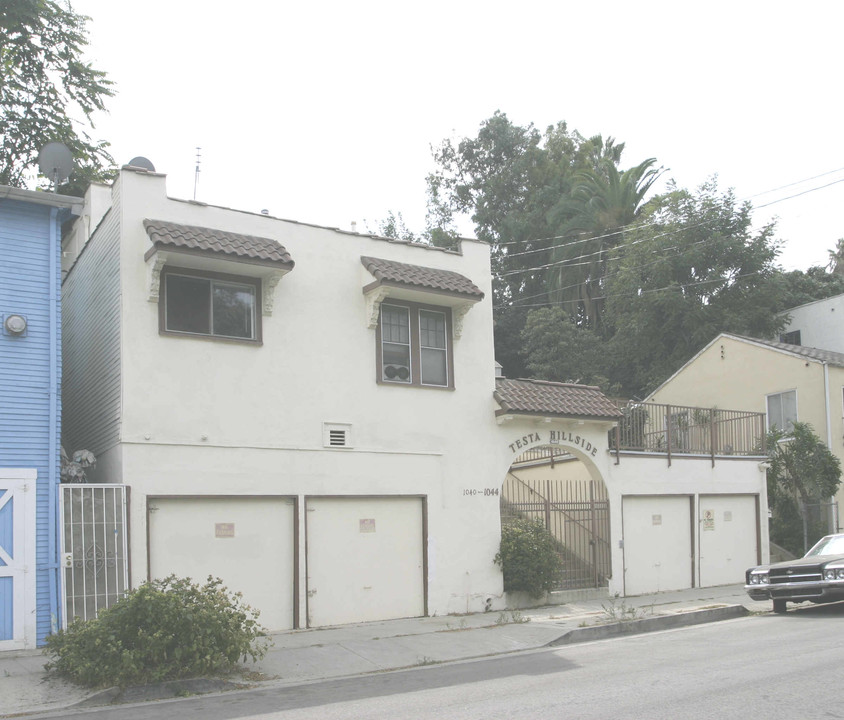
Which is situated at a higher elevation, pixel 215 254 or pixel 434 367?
pixel 215 254

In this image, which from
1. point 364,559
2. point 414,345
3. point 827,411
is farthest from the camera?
point 827,411

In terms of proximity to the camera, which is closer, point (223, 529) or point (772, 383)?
point (223, 529)

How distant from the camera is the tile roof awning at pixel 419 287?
1573cm

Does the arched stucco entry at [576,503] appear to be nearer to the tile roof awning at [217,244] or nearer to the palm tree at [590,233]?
the tile roof awning at [217,244]

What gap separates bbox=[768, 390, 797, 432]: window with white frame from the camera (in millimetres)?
27188

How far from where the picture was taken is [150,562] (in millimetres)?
13227

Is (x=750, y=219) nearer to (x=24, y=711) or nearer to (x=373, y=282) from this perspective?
(x=373, y=282)

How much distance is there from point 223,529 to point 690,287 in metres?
28.0

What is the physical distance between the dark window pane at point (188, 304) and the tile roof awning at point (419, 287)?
9.66ft

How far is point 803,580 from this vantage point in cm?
1471

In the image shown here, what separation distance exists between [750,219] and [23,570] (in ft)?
107

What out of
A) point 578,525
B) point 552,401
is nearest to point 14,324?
point 552,401

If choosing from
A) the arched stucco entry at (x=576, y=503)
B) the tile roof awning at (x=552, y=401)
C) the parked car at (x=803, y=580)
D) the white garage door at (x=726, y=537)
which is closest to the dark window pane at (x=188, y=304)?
the tile roof awning at (x=552, y=401)

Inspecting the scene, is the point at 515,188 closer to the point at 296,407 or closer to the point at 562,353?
the point at 562,353
